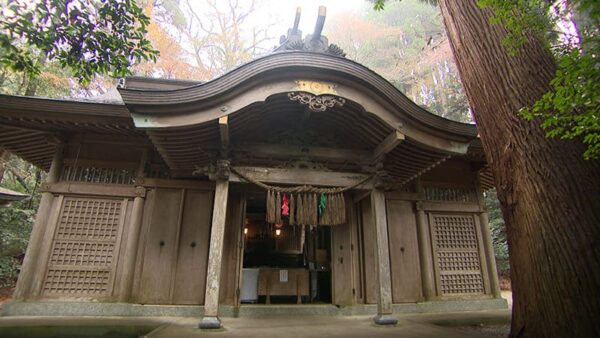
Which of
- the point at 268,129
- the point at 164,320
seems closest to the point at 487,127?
the point at 268,129

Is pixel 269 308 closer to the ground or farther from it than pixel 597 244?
closer to the ground

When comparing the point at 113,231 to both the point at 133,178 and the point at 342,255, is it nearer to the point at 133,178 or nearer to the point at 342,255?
the point at 133,178

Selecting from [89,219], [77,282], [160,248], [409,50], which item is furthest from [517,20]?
[409,50]

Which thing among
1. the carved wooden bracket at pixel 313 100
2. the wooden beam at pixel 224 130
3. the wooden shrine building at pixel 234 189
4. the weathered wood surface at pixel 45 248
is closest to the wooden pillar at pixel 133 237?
the wooden shrine building at pixel 234 189

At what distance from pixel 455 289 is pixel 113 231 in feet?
25.5

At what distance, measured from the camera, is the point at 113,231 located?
617cm

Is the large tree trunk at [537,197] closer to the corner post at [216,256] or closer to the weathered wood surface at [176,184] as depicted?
the corner post at [216,256]

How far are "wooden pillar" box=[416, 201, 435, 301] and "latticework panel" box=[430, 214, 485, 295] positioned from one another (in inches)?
8.4

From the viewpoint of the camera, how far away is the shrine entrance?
7059 millimetres

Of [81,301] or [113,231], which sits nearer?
[81,301]

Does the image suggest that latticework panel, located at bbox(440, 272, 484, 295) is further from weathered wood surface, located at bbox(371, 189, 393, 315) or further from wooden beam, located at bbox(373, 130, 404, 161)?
wooden beam, located at bbox(373, 130, 404, 161)

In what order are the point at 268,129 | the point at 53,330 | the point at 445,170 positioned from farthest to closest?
the point at 445,170, the point at 268,129, the point at 53,330

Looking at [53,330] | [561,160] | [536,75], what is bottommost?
[53,330]

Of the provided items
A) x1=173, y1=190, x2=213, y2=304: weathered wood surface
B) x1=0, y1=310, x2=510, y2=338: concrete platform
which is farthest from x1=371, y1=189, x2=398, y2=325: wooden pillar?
x1=173, y1=190, x2=213, y2=304: weathered wood surface
